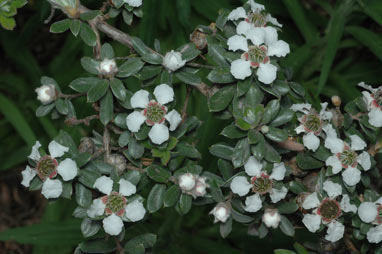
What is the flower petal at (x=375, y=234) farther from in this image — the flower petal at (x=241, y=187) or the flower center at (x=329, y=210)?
the flower petal at (x=241, y=187)

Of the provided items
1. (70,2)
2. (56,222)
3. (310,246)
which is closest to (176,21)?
(70,2)

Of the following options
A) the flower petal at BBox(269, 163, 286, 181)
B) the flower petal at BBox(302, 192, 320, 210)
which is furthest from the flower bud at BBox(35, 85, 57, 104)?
the flower petal at BBox(302, 192, 320, 210)

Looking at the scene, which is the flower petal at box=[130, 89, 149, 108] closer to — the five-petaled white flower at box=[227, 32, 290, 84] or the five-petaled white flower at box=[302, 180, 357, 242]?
the five-petaled white flower at box=[227, 32, 290, 84]

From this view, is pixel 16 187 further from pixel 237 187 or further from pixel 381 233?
pixel 381 233

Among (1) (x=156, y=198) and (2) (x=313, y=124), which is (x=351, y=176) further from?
(1) (x=156, y=198)

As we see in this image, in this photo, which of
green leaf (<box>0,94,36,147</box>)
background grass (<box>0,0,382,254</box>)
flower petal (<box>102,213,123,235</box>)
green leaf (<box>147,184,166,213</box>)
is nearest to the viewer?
flower petal (<box>102,213,123,235</box>)

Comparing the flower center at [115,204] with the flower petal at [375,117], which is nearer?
A: the flower center at [115,204]

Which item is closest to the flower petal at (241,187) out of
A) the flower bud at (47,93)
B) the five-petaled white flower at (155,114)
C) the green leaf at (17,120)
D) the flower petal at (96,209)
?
the five-petaled white flower at (155,114)
